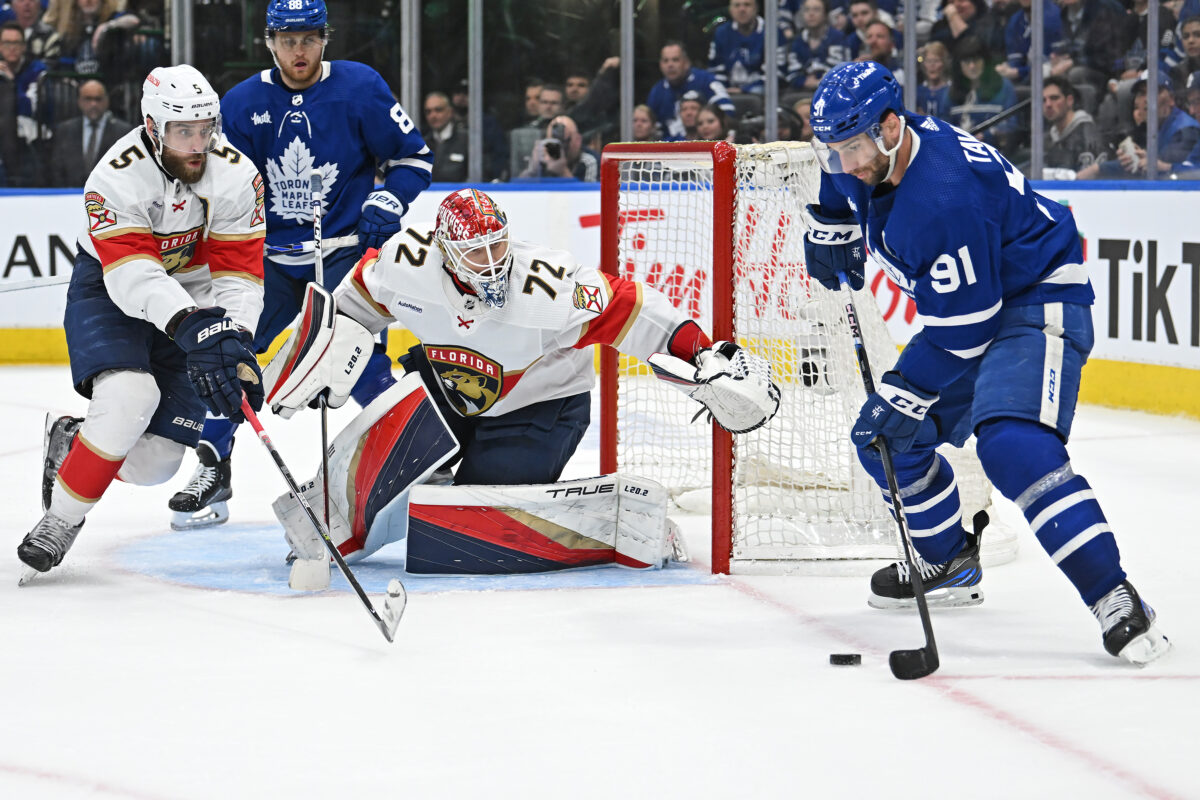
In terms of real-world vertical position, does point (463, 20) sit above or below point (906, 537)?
above

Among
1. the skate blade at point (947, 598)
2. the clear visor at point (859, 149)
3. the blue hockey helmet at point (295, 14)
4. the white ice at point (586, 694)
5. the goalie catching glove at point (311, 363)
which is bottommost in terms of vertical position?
the white ice at point (586, 694)

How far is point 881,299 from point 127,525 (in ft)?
11.5

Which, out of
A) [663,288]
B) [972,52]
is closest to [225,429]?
[663,288]

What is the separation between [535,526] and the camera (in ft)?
10.3

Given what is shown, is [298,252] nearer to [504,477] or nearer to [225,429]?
[225,429]

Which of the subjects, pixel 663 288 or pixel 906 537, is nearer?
pixel 906 537

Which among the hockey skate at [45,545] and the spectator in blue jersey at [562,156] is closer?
the hockey skate at [45,545]

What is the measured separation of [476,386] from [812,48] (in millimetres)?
4272

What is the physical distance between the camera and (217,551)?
345cm

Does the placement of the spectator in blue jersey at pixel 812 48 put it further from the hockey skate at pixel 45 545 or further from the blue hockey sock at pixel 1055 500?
the blue hockey sock at pixel 1055 500

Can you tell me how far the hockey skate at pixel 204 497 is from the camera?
3.71 m

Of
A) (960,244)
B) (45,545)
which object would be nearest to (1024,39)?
(960,244)

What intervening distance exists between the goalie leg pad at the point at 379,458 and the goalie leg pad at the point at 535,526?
0.24 ft

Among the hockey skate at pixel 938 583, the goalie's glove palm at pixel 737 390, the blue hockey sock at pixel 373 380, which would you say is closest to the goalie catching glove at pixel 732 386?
the goalie's glove palm at pixel 737 390
